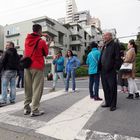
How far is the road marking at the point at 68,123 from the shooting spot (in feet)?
11.1

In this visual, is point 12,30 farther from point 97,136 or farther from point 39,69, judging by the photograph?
point 97,136

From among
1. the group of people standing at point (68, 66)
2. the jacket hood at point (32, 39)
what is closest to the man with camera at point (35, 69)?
the jacket hood at point (32, 39)

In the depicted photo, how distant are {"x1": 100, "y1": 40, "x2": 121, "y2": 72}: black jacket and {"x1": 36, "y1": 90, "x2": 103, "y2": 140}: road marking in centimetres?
99

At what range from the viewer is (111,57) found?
15.9ft

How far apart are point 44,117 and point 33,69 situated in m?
1.00

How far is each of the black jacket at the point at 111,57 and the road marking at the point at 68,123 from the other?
0.99 meters

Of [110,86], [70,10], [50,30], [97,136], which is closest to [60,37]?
[50,30]

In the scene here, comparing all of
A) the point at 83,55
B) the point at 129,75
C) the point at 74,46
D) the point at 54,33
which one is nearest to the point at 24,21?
the point at 54,33

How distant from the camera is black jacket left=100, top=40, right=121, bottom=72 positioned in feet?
15.5

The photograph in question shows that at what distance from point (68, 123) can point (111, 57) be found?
1835 millimetres

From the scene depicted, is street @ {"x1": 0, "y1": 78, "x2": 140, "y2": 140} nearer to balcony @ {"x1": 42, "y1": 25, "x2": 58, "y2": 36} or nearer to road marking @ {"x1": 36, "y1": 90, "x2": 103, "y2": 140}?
road marking @ {"x1": 36, "y1": 90, "x2": 103, "y2": 140}

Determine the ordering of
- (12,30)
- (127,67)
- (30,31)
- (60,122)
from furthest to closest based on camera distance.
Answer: (12,30), (30,31), (127,67), (60,122)

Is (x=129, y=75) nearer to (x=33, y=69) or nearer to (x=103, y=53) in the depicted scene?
(x=103, y=53)

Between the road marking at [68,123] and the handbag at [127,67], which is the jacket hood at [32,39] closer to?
the road marking at [68,123]
